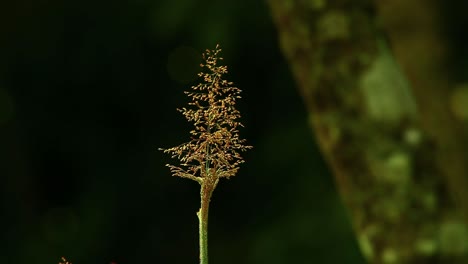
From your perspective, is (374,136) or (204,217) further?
(204,217)

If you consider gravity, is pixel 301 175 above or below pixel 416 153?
above

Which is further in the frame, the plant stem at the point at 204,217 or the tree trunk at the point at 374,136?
the plant stem at the point at 204,217

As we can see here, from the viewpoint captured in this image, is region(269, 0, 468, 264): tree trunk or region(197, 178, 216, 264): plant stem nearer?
region(269, 0, 468, 264): tree trunk

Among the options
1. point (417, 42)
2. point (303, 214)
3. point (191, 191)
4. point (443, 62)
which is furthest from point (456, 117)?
point (191, 191)

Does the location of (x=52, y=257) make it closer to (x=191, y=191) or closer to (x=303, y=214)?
(x=191, y=191)
